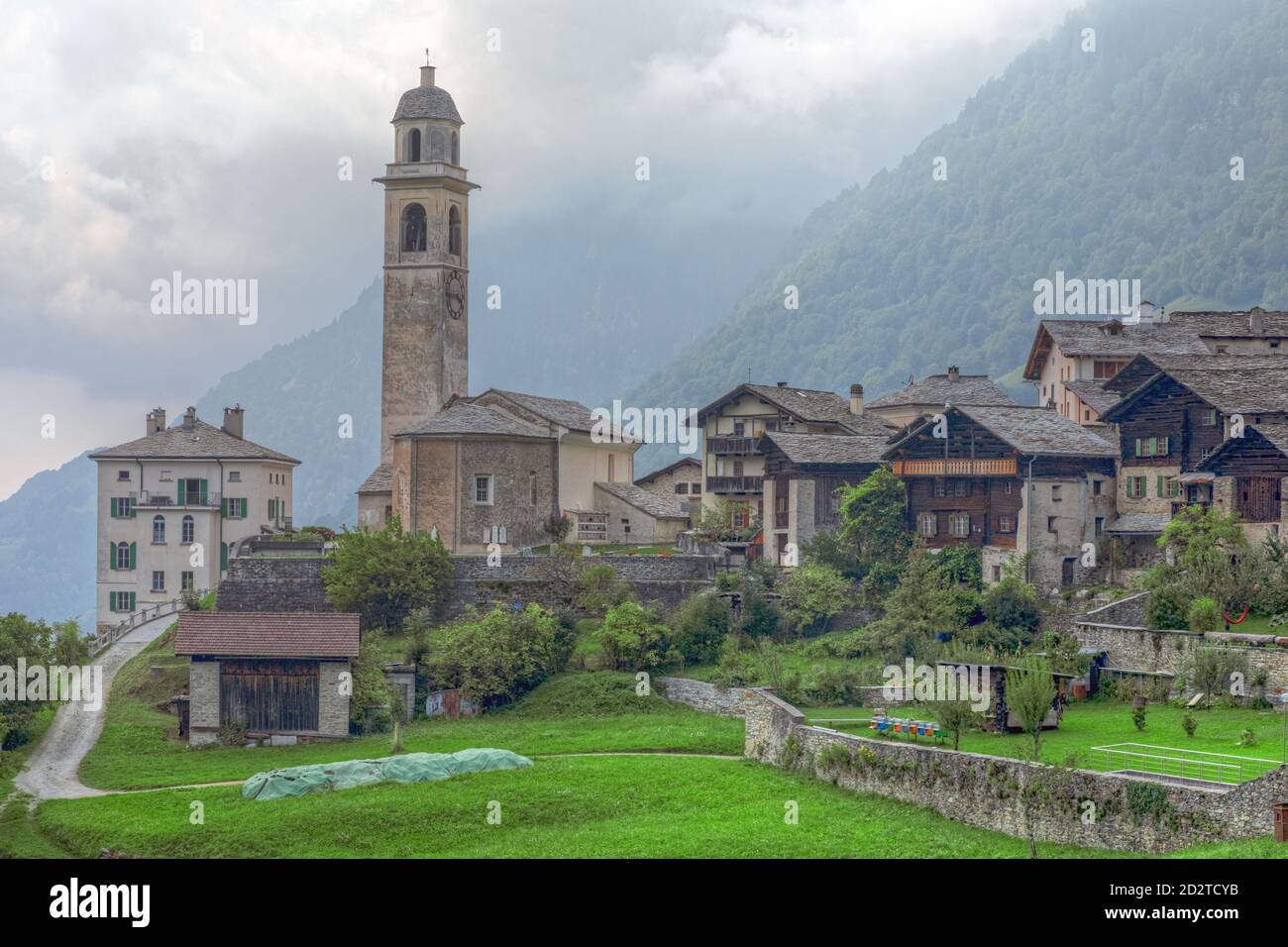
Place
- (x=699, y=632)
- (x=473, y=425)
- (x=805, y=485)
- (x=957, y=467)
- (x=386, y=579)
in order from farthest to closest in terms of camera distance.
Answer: (x=473, y=425), (x=805, y=485), (x=957, y=467), (x=386, y=579), (x=699, y=632)

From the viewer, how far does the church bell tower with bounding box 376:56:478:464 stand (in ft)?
260

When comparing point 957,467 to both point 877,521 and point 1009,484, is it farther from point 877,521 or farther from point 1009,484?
Answer: point 877,521

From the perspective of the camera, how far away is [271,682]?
53.9m

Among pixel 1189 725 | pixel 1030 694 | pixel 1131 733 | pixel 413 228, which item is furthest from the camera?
pixel 413 228

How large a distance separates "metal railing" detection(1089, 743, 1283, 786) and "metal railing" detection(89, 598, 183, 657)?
1568 inches

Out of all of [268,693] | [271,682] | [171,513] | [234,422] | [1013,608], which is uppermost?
[234,422]

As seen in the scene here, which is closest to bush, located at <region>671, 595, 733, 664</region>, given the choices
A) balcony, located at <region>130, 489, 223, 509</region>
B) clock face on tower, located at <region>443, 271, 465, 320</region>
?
clock face on tower, located at <region>443, 271, 465, 320</region>

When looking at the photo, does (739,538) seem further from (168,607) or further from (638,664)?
(168,607)

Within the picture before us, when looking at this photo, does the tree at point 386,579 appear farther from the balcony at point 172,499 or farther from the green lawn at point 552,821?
the balcony at point 172,499

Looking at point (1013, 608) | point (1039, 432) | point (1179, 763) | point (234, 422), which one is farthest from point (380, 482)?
point (1179, 763)

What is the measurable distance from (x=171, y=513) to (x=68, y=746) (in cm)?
Answer: 2713

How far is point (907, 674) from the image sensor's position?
Answer: 2058 inches

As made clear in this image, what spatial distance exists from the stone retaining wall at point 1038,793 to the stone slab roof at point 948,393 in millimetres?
39075
